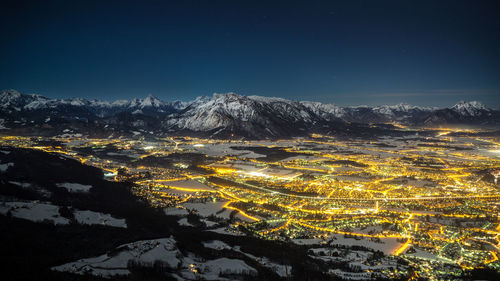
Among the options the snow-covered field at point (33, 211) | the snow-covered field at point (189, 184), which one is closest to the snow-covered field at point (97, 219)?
the snow-covered field at point (33, 211)

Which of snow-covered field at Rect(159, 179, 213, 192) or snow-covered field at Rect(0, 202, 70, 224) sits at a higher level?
snow-covered field at Rect(0, 202, 70, 224)

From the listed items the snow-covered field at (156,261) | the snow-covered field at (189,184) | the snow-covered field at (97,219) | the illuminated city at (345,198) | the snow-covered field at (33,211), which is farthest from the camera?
the snow-covered field at (189,184)

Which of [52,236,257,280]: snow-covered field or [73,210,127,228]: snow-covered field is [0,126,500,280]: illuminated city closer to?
[52,236,257,280]: snow-covered field

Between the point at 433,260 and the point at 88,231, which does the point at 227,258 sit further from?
the point at 433,260

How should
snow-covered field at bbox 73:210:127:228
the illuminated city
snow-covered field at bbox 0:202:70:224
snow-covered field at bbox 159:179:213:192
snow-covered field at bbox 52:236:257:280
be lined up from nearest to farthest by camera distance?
snow-covered field at bbox 52:236:257:280 < snow-covered field at bbox 0:202:70:224 < the illuminated city < snow-covered field at bbox 73:210:127:228 < snow-covered field at bbox 159:179:213:192

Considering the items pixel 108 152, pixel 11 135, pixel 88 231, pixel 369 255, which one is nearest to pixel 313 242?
pixel 369 255

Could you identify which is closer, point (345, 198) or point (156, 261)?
point (156, 261)

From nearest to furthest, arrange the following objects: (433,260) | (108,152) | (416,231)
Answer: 1. (433,260)
2. (416,231)
3. (108,152)

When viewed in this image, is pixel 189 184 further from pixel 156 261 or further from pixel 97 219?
pixel 156 261

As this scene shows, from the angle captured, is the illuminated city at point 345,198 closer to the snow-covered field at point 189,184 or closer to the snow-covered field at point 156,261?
the snow-covered field at point 189,184

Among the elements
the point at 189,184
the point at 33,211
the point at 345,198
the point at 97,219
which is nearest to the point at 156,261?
the point at 97,219

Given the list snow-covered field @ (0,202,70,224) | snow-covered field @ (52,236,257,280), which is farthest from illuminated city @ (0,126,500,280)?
snow-covered field @ (0,202,70,224)
